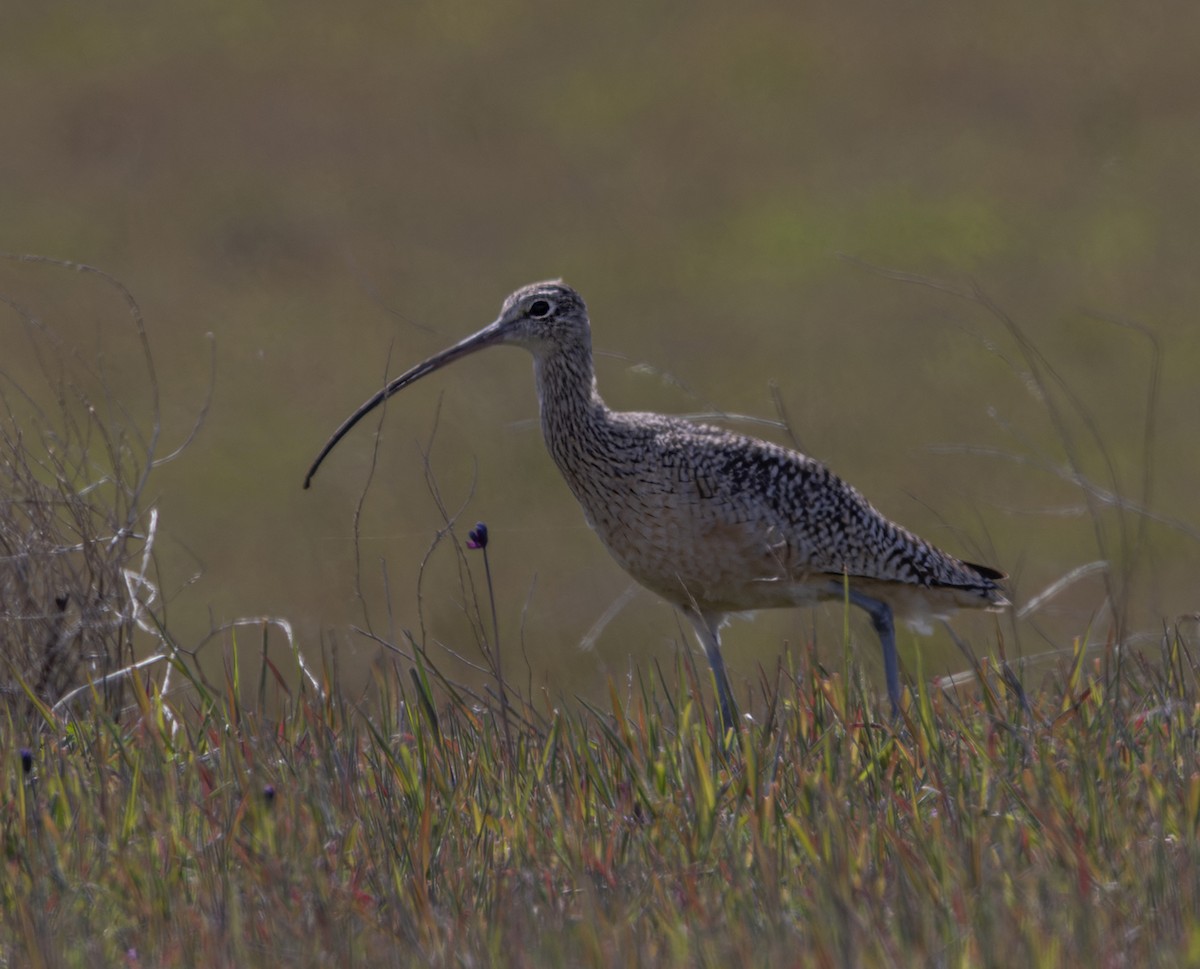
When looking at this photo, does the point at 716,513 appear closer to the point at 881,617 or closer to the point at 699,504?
the point at 699,504

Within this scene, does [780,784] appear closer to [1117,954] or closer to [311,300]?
[1117,954]

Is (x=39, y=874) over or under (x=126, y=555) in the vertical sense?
under

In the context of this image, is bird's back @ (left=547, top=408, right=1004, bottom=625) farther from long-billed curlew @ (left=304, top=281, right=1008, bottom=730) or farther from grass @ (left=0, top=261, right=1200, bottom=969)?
grass @ (left=0, top=261, right=1200, bottom=969)

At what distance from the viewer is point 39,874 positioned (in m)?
3.86

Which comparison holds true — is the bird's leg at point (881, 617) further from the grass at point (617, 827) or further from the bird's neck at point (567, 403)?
the grass at point (617, 827)

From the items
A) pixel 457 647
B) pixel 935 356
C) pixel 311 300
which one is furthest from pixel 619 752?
pixel 311 300

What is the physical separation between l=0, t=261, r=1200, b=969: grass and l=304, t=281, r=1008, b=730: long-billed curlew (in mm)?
1482

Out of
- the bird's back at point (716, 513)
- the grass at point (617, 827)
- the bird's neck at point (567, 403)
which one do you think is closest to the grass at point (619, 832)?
the grass at point (617, 827)

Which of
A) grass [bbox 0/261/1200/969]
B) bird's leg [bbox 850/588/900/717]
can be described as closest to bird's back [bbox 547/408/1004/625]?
bird's leg [bbox 850/588/900/717]

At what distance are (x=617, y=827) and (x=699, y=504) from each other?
2.69 metres

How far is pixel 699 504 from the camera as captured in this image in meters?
6.60

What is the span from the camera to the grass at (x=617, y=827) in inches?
132

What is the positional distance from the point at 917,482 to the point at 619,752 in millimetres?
11659

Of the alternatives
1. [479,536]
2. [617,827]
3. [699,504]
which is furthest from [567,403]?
[617,827]
